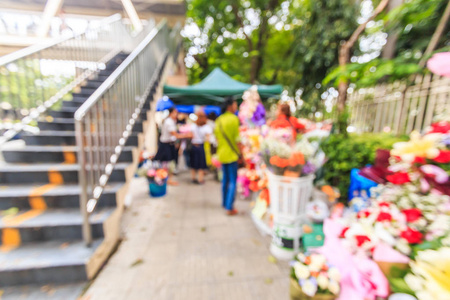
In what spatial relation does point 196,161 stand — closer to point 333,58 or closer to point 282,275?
point 282,275

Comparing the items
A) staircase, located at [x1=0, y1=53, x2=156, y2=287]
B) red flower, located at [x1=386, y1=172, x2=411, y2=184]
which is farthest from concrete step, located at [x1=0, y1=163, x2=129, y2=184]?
red flower, located at [x1=386, y1=172, x2=411, y2=184]

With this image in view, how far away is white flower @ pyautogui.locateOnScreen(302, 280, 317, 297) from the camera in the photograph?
87 centimetres

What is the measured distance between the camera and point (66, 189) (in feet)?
7.76

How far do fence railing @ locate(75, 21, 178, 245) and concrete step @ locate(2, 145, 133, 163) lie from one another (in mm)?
192

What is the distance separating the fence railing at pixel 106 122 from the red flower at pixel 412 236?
2243 millimetres

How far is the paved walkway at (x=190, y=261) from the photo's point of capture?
1767 mm

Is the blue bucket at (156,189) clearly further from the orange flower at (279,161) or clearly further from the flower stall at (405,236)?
the flower stall at (405,236)

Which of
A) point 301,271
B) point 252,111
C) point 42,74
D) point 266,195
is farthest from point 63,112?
point 301,271

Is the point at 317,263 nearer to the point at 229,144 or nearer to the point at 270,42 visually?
the point at 229,144

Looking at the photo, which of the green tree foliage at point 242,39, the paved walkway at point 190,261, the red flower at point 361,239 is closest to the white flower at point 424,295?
the red flower at point 361,239

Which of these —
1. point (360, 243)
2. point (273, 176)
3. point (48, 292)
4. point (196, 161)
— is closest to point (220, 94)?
point (196, 161)

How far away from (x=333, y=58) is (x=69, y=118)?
675cm

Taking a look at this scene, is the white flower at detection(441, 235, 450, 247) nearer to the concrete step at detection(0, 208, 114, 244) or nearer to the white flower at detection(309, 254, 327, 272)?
the white flower at detection(309, 254, 327, 272)

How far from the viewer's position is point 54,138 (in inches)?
116
